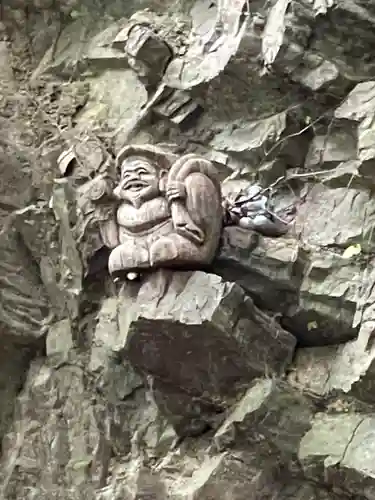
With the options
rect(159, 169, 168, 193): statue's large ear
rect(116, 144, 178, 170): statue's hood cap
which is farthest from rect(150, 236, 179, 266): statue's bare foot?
rect(116, 144, 178, 170): statue's hood cap

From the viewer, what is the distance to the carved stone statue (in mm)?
3105

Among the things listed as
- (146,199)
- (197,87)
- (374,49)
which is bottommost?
(146,199)

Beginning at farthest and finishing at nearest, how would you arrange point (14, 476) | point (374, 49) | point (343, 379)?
point (14, 476), point (374, 49), point (343, 379)

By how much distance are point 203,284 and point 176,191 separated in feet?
1.12

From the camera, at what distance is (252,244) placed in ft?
10.6

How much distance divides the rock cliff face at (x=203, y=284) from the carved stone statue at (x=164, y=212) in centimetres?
10

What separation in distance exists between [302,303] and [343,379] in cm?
32

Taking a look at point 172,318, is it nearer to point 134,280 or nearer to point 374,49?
point 134,280

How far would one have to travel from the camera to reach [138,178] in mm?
3236

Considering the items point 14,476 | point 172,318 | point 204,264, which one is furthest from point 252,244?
point 14,476

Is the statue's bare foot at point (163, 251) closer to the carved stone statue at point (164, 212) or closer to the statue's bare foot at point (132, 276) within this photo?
the carved stone statue at point (164, 212)

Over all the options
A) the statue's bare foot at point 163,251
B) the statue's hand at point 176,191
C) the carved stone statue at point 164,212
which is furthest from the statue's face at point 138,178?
the statue's bare foot at point 163,251

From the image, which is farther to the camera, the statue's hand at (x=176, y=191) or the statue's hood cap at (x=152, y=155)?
the statue's hood cap at (x=152, y=155)

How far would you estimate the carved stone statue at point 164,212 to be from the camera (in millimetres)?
3105
